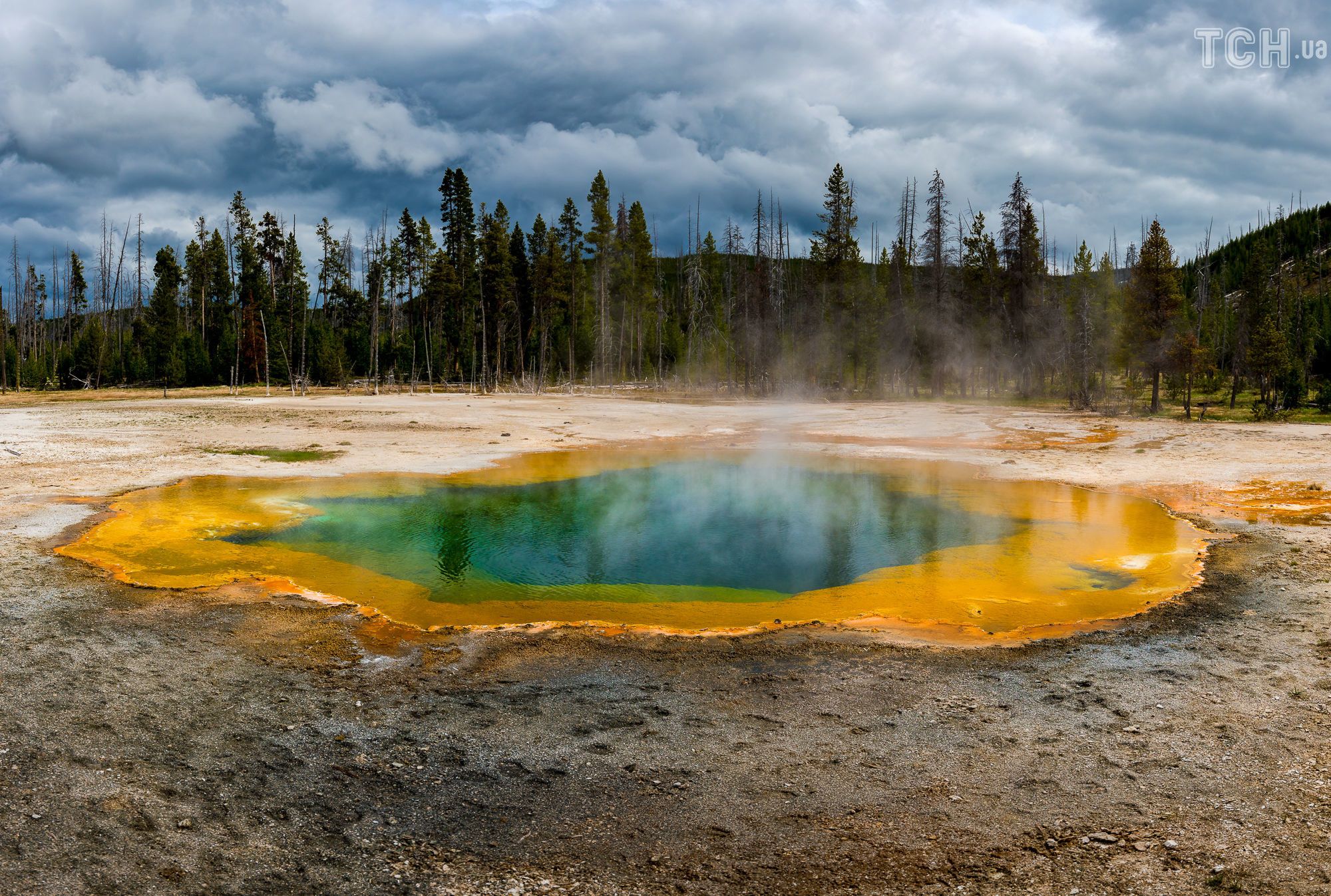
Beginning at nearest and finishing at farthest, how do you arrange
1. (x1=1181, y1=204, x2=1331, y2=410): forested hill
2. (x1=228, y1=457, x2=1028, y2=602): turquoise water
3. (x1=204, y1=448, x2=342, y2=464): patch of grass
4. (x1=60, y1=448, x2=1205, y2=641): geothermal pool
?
(x1=60, y1=448, x2=1205, y2=641): geothermal pool
(x1=228, y1=457, x2=1028, y2=602): turquoise water
(x1=204, y1=448, x2=342, y2=464): patch of grass
(x1=1181, y1=204, x2=1331, y2=410): forested hill

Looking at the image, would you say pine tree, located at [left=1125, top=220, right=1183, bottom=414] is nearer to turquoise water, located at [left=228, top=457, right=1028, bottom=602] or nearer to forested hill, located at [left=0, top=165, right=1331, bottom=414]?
forested hill, located at [left=0, top=165, right=1331, bottom=414]

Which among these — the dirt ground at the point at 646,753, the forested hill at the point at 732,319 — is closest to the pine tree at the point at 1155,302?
the forested hill at the point at 732,319

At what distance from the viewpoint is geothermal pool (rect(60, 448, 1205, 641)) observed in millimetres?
9250

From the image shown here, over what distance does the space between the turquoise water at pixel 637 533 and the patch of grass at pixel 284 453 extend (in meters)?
4.66

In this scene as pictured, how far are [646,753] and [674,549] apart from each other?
7.31 m

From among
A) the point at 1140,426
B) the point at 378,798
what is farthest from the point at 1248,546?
the point at 1140,426

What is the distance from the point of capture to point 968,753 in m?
5.33

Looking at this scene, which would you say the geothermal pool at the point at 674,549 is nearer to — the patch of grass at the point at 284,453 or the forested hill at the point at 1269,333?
the patch of grass at the point at 284,453

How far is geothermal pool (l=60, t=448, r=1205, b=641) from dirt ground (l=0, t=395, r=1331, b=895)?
0.89 metres

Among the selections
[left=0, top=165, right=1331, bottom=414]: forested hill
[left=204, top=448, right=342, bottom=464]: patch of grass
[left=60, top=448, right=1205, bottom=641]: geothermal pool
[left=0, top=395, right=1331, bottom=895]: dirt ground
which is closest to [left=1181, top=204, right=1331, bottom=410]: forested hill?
[left=0, top=165, right=1331, bottom=414]: forested hill

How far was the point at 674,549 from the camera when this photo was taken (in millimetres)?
12656

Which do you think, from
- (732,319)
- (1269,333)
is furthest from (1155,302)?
(732,319)

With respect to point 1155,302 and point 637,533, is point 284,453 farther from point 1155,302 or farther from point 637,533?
point 1155,302

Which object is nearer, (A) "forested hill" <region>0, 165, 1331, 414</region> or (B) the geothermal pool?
(B) the geothermal pool
